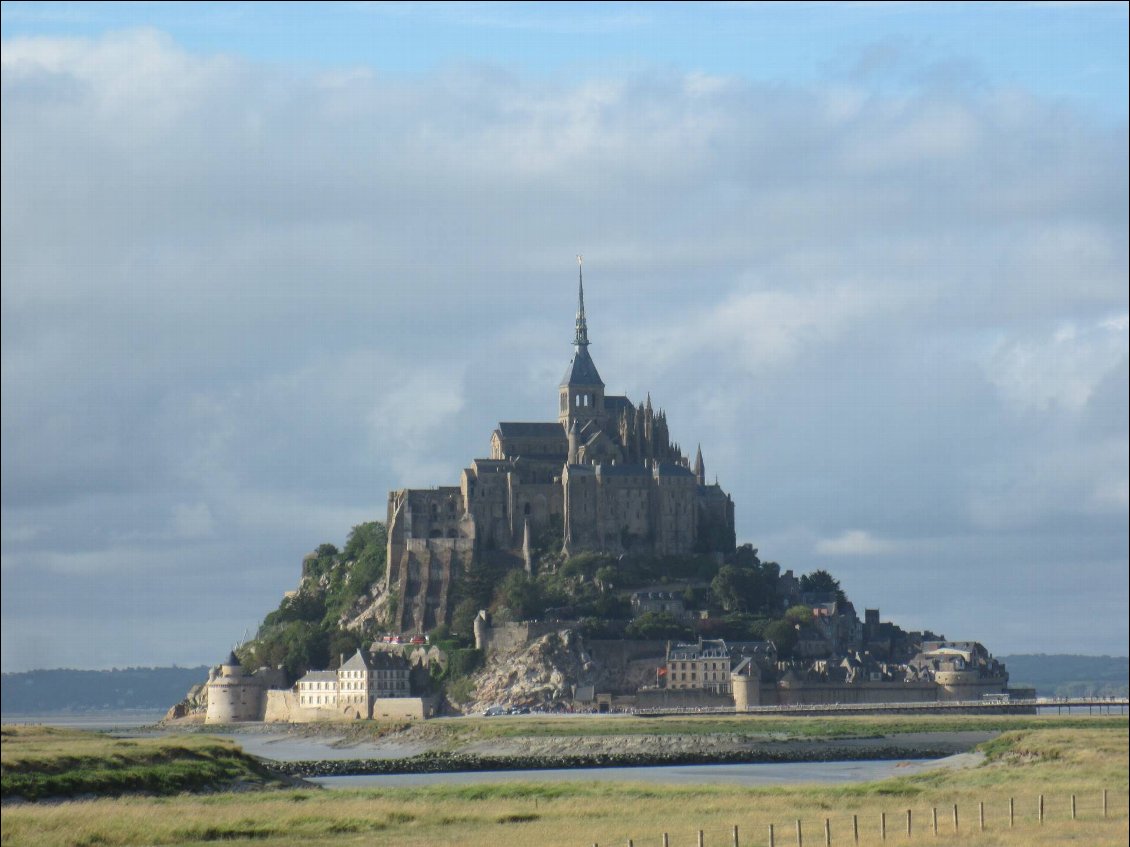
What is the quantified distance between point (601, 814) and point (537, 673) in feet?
249

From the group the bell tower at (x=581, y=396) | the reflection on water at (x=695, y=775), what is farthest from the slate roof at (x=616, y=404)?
the reflection on water at (x=695, y=775)

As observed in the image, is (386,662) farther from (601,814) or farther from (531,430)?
→ (601,814)

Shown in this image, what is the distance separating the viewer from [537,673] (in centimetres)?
13550

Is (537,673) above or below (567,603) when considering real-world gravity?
below

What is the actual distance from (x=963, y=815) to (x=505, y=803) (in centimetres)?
1603

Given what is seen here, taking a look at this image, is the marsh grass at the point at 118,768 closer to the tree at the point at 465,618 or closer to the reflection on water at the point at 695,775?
the reflection on water at the point at 695,775

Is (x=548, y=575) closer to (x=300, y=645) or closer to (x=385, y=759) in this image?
(x=300, y=645)

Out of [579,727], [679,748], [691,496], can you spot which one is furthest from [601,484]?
[679,748]

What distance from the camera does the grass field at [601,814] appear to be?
5138cm

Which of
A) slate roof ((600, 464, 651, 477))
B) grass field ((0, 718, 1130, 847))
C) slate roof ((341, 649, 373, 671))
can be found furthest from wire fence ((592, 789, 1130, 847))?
slate roof ((600, 464, 651, 477))

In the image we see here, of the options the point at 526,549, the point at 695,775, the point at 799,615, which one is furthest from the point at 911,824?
the point at 526,549

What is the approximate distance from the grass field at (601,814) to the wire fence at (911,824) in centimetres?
8

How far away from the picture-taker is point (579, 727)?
115 meters

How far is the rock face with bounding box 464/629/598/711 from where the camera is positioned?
134 m
